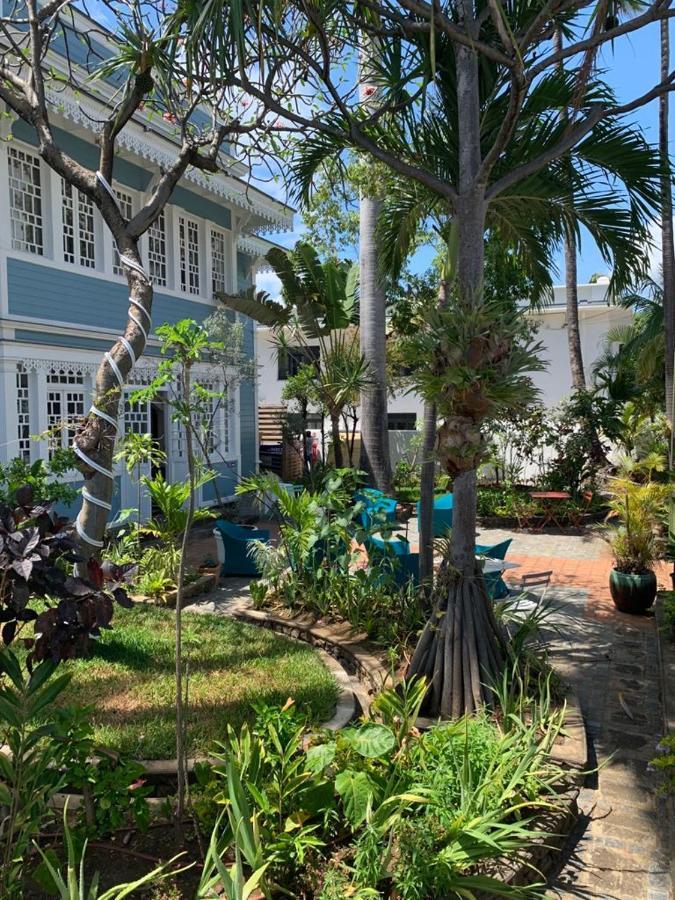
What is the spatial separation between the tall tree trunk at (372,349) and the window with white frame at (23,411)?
574 cm

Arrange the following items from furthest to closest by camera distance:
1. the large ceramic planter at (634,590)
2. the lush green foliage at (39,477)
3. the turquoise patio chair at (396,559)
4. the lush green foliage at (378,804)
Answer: the large ceramic planter at (634,590) < the turquoise patio chair at (396,559) < the lush green foliage at (39,477) < the lush green foliage at (378,804)

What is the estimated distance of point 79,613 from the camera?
2914 millimetres

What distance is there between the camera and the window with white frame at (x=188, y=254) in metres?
13.1

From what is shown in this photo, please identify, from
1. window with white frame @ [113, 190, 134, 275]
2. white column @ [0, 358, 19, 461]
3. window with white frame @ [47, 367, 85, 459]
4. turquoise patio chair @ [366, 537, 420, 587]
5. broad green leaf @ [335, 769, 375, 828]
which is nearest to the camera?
broad green leaf @ [335, 769, 375, 828]

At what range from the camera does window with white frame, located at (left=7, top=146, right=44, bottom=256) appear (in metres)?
9.38

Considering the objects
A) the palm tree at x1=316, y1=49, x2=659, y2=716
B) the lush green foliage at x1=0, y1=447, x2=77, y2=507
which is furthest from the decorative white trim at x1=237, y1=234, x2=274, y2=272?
the lush green foliage at x1=0, y1=447, x2=77, y2=507

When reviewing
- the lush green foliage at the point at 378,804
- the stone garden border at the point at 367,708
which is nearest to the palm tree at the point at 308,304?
the stone garden border at the point at 367,708

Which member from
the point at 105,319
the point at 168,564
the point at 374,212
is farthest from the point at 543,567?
the point at 105,319

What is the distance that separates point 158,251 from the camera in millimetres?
12500

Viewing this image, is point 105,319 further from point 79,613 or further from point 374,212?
point 79,613

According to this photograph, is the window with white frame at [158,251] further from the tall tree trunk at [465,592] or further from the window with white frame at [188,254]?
the tall tree trunk at [465,592]

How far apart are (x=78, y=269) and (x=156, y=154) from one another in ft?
7.74

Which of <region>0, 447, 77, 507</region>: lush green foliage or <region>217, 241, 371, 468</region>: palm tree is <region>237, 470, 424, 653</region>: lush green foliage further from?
<region>217, 241, 371, 468</region>: palm tree

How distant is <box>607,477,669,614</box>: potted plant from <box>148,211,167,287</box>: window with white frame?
30.5ft
